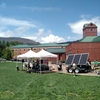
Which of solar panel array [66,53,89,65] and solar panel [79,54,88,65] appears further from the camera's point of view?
solar panel array [66,53,89,65]

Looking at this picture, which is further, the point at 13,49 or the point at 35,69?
the point at 13,49

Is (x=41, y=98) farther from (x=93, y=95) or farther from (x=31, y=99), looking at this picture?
(x=93, y=95)

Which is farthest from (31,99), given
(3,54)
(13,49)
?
(13,49)

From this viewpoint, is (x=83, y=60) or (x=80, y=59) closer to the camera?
(x=83, y=60)

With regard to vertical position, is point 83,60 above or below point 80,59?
below

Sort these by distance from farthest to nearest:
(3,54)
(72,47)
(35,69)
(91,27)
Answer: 1. (91,27)
2. (3,54)
3. (72,47)
4. (35,69)

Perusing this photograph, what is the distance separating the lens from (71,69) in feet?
76.9

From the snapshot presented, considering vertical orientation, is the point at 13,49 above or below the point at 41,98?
above

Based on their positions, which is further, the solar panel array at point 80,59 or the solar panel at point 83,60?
the solar panel array at point 80,59

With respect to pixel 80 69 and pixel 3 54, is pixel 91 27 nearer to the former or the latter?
pixel 3 54

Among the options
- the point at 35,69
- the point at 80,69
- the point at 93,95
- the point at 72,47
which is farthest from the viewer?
the point at 72,47

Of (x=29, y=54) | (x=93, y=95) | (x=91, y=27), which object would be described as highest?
(x=91, y=27)

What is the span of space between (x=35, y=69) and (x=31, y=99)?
16.3m

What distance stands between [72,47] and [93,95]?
122ft
